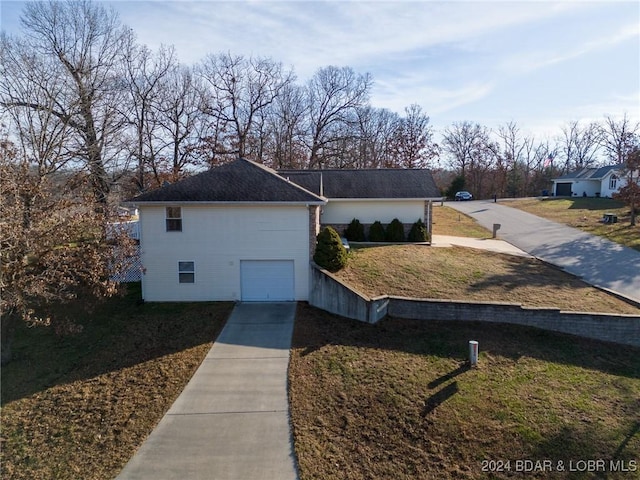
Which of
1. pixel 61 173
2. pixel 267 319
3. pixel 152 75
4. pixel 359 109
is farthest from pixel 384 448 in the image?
pixel 359 109

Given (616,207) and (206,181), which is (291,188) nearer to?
(206,181)

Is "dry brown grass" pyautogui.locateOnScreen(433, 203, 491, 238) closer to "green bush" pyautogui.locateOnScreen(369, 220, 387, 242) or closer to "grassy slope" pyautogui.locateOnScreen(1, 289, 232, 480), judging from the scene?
"green bush" pyautogui.locateOnScreen(369, 220, 387, 242)

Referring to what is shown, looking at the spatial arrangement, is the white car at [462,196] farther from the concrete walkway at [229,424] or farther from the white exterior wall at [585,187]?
the concrete walkway at [229,424]

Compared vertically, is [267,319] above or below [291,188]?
below

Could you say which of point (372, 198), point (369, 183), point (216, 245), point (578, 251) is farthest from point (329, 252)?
point (578, 251)

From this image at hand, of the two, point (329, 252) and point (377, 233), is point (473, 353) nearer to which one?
point (329, 252)

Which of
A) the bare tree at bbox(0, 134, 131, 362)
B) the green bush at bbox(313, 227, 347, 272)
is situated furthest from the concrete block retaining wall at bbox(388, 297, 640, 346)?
the bare tree at bbox(0, 134, 131, 362)
